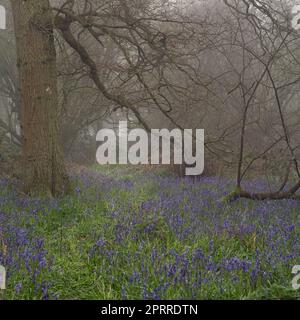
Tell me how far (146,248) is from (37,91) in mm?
3798

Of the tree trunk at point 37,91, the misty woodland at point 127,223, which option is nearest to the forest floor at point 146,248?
the misty woodland at point 127,223

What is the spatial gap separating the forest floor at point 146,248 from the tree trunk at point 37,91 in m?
0.48

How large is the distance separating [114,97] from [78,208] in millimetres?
2693

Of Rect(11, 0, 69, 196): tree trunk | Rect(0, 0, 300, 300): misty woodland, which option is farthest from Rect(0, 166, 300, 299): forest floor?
Rect(11, 0, 69, 196): tree trunk

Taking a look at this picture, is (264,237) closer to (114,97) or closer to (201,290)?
(201,290)

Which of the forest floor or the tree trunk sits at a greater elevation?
the tree trunk

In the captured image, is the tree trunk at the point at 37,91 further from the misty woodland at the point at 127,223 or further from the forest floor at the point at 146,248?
the forest floor at the point at 146,248

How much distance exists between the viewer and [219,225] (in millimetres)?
5578

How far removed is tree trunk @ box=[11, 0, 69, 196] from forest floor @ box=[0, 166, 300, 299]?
480 millimetres

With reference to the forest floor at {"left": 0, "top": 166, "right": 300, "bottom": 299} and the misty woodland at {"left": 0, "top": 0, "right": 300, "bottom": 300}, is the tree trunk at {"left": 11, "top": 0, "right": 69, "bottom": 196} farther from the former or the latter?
the forest floor at {"left": 0, "top": 166, "right": 300, "bottom": 299}

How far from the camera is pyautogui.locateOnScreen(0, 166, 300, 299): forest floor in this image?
11.8 ft

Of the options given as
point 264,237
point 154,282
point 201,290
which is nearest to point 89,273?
point 154,282

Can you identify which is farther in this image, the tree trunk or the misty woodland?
the tree trunk
